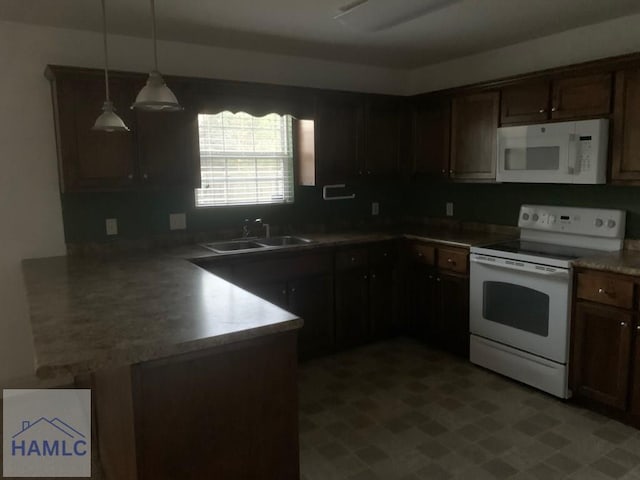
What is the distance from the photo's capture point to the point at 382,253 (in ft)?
13.7

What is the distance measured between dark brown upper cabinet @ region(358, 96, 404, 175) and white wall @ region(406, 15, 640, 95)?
569 millimetres

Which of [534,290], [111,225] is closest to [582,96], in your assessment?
[534,290]

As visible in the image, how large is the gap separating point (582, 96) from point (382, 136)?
1677mm

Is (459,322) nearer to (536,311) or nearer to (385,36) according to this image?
(536,311)

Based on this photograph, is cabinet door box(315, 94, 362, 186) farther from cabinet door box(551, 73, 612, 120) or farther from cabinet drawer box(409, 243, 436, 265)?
cabinet door box(551, 73, 612, 120)

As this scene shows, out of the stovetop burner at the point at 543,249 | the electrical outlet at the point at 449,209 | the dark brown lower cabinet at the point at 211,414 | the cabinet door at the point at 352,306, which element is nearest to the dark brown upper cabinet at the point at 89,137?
the dark brown lower cabinet at the point at 211,414

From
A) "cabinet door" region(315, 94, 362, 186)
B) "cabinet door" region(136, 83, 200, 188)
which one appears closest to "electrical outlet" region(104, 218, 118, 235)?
"cabinet door" region(136, 83, 200, 188)

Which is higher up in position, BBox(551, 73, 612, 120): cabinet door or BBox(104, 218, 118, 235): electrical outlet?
BBox(551, 73, 612, 120): cabinet door

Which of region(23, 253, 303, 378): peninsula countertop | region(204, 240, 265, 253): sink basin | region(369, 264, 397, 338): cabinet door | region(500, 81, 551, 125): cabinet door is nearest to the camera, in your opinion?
region(23, 253, 303, 378): peninsula countertop

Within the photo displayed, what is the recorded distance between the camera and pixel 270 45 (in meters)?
3.86

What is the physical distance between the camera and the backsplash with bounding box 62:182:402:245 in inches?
137

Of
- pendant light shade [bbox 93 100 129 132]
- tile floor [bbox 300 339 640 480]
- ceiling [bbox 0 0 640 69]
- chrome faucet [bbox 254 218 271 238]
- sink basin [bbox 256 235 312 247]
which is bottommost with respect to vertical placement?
tile floor [bbox 300 339 640 480]

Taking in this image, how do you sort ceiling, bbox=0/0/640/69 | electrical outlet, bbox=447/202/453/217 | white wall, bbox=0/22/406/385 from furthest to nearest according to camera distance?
electrical outlet, bbox=447/202/453/217 < white wall, bbox=0/22/406/385 < ceiling, bbox=0/0/640/69

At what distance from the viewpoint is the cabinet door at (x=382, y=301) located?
4.18 metres
